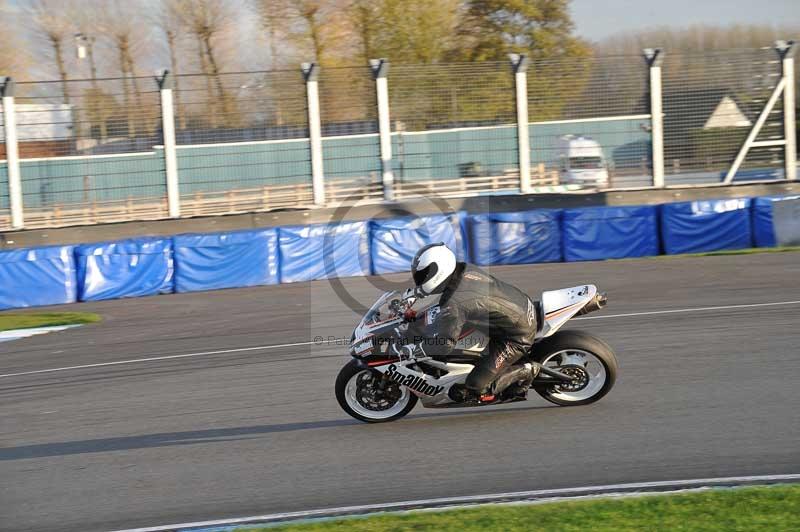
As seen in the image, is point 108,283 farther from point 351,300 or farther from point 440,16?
point 440,16

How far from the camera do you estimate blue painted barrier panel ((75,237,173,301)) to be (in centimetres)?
1958

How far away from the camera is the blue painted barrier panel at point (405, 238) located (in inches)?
828

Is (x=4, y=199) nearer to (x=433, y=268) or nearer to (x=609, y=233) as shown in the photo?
(x=609, y=233)

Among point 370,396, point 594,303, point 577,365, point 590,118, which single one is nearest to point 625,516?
point 577,365

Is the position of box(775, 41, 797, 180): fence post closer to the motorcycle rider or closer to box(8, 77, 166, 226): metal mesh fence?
box(8, 77, 166, 226): metal mesh fence

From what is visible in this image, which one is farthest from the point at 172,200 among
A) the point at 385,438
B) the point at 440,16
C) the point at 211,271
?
the point at 440,16

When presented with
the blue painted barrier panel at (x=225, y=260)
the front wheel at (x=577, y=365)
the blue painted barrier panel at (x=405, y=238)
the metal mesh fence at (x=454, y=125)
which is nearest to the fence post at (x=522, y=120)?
the metal mesh fence at (x=454, y=125)

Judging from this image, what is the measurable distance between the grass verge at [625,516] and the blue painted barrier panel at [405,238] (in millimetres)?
15183

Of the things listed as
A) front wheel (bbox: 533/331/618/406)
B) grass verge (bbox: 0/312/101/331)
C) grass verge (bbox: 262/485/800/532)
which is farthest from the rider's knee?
grass verge (bbox: 0/312/101/331)

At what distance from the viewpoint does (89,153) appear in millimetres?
25797

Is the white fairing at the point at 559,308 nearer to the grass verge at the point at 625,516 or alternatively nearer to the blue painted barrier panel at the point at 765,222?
the grass verge at the point at 625,516

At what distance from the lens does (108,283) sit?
19.7 metres

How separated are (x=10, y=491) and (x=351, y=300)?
436 inches

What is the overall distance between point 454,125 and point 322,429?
20374 millimetres
